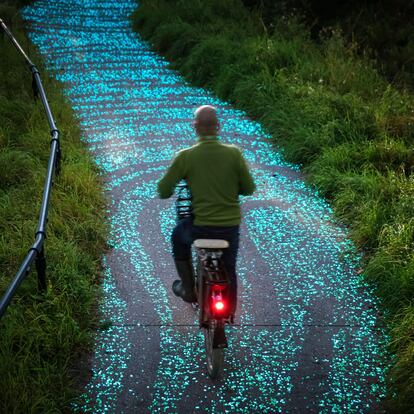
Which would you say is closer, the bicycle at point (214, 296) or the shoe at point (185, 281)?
the bicycle at point (214, 296)

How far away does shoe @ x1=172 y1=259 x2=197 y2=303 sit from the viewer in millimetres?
4234

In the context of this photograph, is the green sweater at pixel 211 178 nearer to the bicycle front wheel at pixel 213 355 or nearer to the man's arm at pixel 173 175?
the man's arm at pixel 173 175

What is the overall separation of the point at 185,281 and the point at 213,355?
665 millimetres

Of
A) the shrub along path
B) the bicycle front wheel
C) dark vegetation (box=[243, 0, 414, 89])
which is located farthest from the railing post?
dark vegetation (box=[243, 0, 414, 89])

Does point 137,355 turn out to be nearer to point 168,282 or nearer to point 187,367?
point 187,367

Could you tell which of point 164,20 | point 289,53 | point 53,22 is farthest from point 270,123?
point 53,22

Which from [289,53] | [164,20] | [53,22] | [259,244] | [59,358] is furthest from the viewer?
[53,22]

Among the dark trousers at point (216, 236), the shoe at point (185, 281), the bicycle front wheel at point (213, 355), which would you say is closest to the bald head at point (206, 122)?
the dark trousers at point (216, 236)

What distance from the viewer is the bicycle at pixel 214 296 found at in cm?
365

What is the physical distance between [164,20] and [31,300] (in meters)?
10.8

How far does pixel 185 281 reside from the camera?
4.33 metres

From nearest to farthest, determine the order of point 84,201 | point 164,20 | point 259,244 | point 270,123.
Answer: point 259,244 < point 84,201 < point 270,123 < point 164,20

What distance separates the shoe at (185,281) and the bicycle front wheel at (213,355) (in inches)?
15.5

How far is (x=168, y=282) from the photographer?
5203 mm
